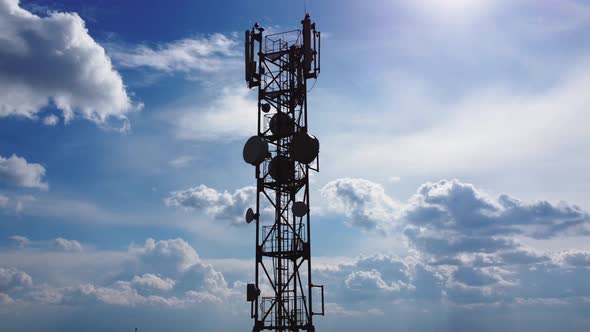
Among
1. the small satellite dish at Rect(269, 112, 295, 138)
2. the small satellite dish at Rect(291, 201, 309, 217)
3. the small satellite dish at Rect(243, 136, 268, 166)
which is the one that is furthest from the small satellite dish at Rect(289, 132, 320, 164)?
the small satellite dish at Rect(291, 201, 309, 217)

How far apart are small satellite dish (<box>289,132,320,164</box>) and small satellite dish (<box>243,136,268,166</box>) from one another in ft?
8.40

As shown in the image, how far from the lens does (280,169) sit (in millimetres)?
42531

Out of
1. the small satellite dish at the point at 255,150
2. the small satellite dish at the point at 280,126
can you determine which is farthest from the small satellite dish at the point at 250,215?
the small satellite dish at the point at 280,126

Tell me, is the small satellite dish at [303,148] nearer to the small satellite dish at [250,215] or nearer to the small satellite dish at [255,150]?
the small satellite dish at [255,150]

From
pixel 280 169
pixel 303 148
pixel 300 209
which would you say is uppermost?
pixel 303 148

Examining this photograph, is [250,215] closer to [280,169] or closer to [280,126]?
[280,169]

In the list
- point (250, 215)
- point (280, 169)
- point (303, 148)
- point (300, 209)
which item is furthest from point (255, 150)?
point (300, 209)

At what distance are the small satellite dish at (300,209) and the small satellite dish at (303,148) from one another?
3.45 m

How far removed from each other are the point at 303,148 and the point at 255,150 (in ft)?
13.1

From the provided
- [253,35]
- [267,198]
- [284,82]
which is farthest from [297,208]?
[253,35]

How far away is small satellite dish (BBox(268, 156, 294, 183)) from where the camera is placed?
42.5m

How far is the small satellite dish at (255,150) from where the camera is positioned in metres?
42.0

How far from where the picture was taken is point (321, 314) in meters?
40.2

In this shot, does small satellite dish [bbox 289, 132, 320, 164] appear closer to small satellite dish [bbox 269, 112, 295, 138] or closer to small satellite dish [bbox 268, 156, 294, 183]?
small satellite dish [bbox 268, 156, 294, 183]
